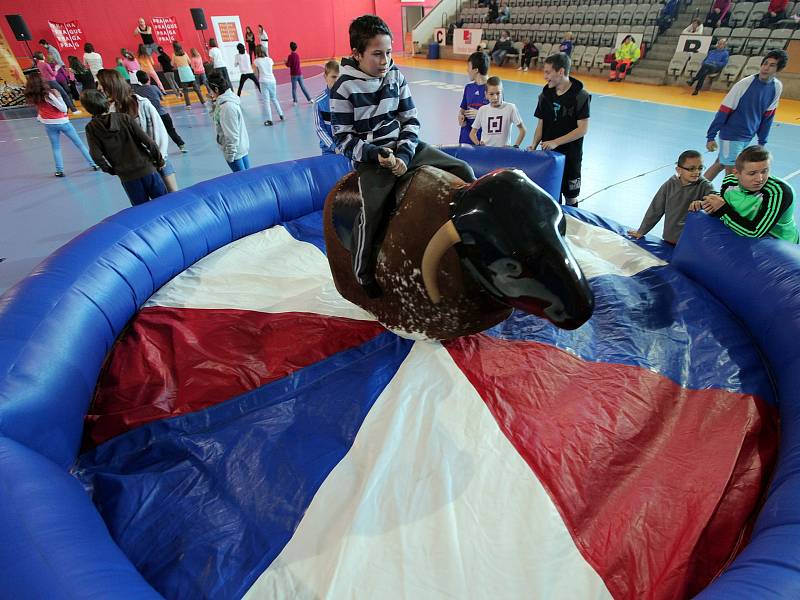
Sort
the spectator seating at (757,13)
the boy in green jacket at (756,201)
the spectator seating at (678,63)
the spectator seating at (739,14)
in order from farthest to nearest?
the spectator seating at (678,63) < the spectator seating at (739,14) < the spectator seating at (757,13) < the boy in green jacket at (756,201)

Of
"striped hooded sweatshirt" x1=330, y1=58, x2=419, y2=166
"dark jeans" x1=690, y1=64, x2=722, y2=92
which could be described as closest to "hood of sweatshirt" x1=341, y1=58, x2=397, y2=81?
"striped hooded sweatshirt" x1=330, y1=58, x2=419, y2=166

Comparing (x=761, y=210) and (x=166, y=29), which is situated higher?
(x=166, y=29)

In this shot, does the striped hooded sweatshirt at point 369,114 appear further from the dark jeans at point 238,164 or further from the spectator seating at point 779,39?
the spectator seating at point 779,39

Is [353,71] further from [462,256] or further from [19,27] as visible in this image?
[19,27]

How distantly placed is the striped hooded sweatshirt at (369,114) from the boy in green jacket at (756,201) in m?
1.89

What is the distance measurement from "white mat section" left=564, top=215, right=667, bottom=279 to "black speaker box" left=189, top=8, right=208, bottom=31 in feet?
47.0

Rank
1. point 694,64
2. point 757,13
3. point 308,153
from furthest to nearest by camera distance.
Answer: point 694,64
point 757,13
point 308,153

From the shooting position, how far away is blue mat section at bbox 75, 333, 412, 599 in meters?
1.67

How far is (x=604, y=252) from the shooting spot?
11.2ft

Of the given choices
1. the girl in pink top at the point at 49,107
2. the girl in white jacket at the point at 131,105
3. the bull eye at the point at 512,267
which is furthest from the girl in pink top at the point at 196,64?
the bull eye at the point at 512,267

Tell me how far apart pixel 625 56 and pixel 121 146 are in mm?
12405

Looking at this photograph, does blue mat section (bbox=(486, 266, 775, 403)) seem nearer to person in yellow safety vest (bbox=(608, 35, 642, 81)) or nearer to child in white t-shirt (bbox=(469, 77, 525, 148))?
child in white t-shirt (bbox=(469, 77, 525, 148))

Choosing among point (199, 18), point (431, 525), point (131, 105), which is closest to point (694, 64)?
point (131, 105)

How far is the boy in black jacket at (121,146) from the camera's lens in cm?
363
